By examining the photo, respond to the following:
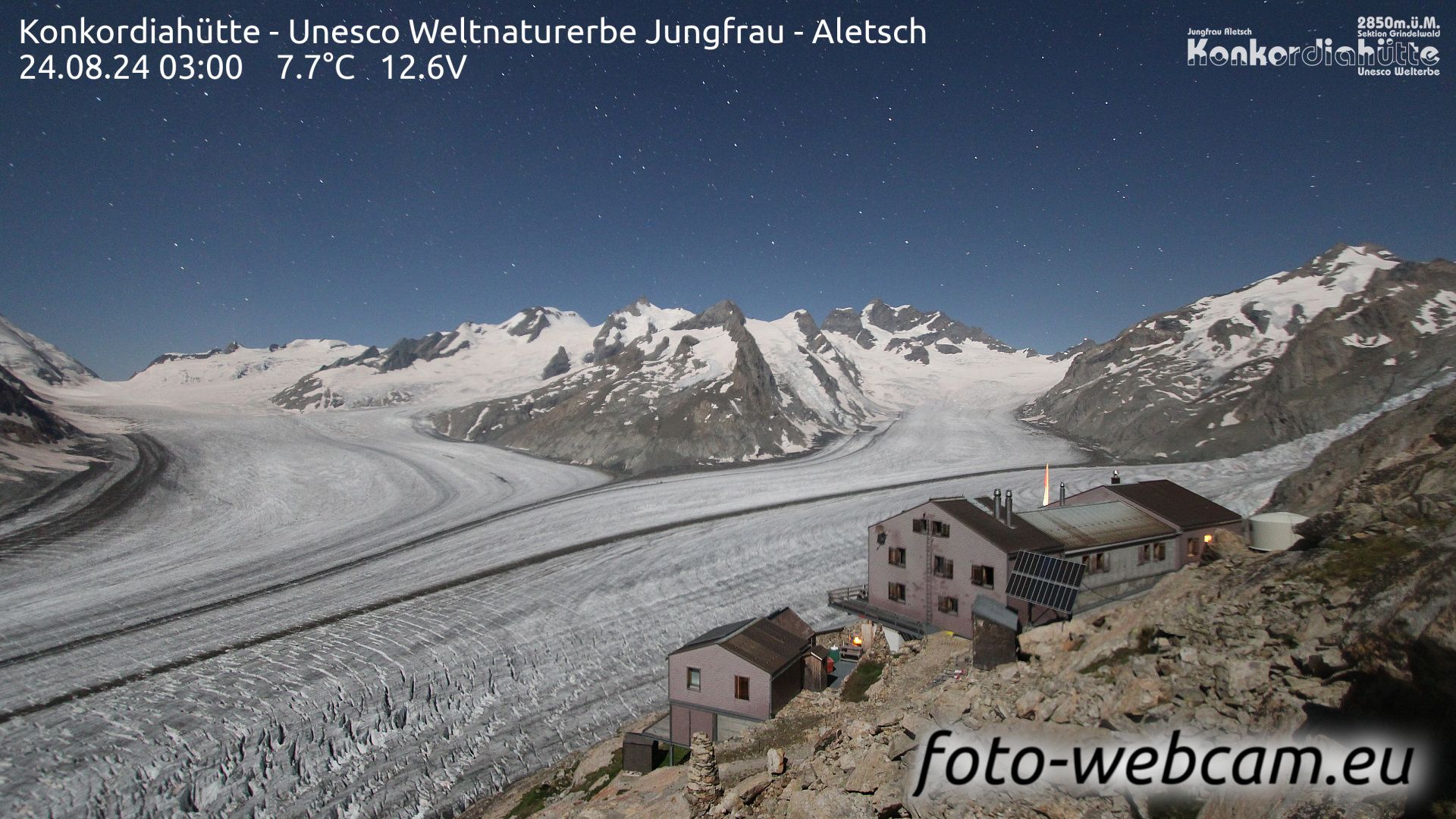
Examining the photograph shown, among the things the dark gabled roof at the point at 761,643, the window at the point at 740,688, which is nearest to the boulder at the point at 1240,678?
the dark gabled roof at the point at 761,643

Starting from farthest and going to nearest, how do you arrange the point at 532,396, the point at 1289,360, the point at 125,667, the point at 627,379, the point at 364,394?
1. the point at 364,394
2. the point at 532,396
3. the point at 627,379
4. the point at 1289,360
5. the point at 125,667

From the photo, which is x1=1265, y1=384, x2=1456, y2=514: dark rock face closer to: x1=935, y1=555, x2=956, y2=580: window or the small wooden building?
x1=935, y1=555, x2=956, y2=580: window

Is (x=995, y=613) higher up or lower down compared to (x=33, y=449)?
lower down

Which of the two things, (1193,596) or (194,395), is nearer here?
(1193,596)

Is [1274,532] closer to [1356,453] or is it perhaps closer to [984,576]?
[984,576]

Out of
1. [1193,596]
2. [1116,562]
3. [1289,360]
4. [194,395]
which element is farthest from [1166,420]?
[194,395]

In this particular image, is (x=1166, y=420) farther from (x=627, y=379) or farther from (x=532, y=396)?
(x=532, y=396)

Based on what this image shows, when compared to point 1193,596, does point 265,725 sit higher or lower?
lower

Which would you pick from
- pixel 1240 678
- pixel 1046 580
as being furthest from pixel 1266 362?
pixel 1240 678
